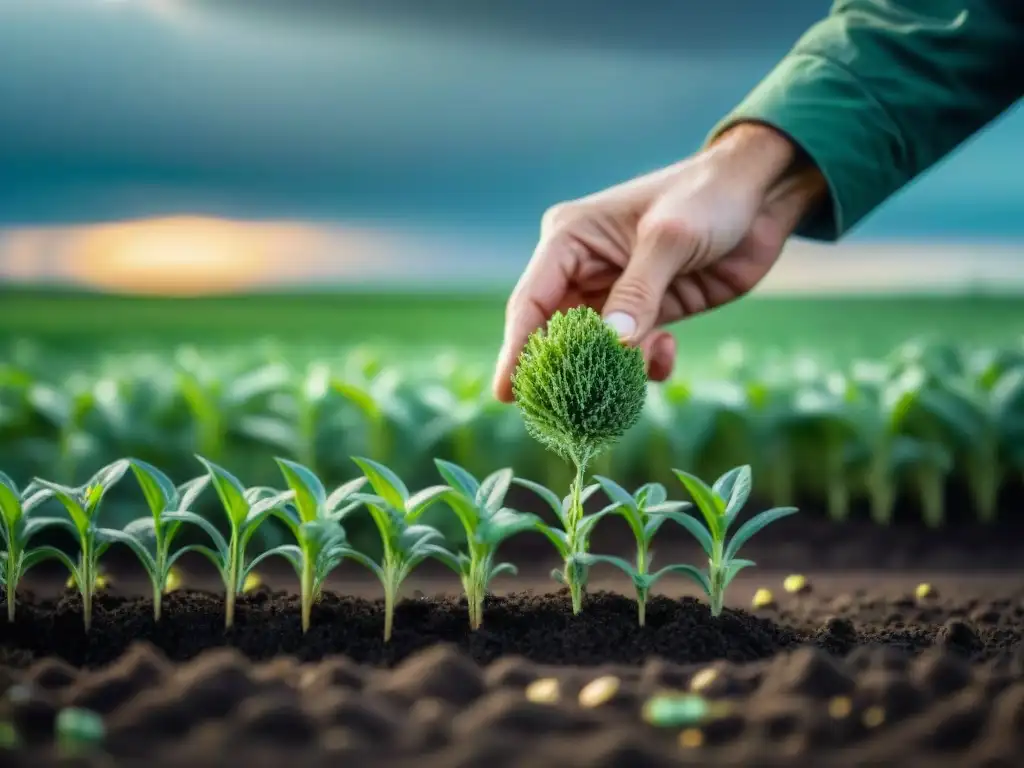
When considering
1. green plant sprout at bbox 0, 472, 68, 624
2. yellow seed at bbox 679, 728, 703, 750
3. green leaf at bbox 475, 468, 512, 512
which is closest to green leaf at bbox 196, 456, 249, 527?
green plant sprout at bbox 0, 472, 68, 624

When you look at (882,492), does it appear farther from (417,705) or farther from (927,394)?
(417,705)

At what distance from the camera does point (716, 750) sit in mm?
1173

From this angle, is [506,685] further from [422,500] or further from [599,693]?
[422,500]

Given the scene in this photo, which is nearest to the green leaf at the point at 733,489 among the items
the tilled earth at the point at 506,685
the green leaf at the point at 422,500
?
the tilled earth at the point at 506,685

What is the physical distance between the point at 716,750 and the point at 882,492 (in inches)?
108

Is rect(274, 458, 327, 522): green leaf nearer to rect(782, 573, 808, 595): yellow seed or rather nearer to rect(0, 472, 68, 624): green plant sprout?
rect(0, 472, 68, 624): green plant sprout

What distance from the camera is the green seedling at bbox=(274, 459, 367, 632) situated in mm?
1700

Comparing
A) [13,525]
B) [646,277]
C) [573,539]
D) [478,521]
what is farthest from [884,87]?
[13,525]

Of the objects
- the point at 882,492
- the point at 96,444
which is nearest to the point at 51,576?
the point at 96,444

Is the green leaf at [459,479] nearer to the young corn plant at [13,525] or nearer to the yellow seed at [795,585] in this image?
the young corn plant at [13,525]

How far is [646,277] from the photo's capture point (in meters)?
2.29

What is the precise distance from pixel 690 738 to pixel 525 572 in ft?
6.34

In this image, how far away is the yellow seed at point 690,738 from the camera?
1193mm

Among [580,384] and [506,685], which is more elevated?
[580,384]
